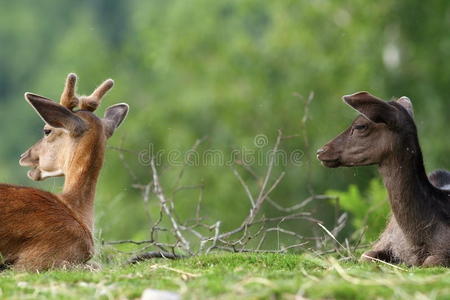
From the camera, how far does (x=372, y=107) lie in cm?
980

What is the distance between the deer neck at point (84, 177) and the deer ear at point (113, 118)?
1.34ft

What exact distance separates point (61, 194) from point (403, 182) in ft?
10.6

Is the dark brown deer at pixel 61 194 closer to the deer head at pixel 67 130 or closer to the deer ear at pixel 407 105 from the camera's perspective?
the deer head at pixel 67 130

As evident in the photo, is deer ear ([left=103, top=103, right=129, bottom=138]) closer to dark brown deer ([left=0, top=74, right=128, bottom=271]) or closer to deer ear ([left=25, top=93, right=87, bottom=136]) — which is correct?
dark brown deer ([left=0, top=74, right=128, bottom=271])

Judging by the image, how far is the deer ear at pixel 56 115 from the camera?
9703mm

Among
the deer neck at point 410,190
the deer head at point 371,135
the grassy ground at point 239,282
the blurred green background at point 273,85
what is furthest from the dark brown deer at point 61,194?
the blurred green background at point 273,85

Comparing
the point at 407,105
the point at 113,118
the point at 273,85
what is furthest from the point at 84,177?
the point at 273,85

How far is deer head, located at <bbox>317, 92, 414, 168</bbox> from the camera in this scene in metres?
9.80

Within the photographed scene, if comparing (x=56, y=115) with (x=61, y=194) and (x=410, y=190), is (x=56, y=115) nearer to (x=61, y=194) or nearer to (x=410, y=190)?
(x=61, y=194)

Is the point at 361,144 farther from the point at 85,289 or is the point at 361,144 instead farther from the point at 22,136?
the point at 22,136

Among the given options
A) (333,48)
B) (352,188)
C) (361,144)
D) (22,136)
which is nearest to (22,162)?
(361,144)

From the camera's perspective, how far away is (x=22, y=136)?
2805 inches

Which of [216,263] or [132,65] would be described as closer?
[216,263]

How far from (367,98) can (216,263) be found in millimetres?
2134
